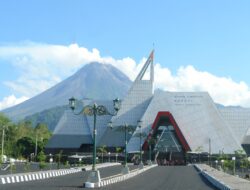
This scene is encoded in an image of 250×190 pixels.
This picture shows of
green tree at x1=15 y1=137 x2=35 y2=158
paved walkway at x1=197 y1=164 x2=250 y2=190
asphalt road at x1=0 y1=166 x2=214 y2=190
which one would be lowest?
asphalt road at x1=0 y1=166 x2=214 y2=190

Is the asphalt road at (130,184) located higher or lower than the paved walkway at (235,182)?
A: lower

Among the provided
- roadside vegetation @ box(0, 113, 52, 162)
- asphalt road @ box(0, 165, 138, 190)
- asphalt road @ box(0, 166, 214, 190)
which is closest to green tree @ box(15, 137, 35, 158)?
roadside vegetation @ box(0, 113, 52, 162)

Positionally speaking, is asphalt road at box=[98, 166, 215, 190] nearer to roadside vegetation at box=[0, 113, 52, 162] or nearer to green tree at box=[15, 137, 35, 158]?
roadside vegetation at box=[0, 113, 52, 162]

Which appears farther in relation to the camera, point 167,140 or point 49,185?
point 167,140

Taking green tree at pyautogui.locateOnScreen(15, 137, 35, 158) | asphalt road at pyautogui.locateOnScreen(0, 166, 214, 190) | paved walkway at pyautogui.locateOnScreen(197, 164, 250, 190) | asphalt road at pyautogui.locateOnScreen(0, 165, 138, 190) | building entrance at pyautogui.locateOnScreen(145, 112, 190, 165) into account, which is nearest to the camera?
asphalt road at pyautogui.locateOnScreen(0, 165, 138, 190)

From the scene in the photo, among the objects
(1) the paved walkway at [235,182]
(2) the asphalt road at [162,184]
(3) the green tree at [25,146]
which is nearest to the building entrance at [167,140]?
(3) the green tree at [25,146]

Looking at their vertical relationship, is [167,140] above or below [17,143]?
above

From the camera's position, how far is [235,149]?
12938 cm

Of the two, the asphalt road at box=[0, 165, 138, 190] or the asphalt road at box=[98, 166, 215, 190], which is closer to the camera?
the asphalt road at box=[0, 165, 138, 190]

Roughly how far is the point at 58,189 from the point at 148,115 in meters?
111

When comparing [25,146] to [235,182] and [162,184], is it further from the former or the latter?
[162,184]

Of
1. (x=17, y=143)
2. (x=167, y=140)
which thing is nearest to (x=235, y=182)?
(x=167, y=140)

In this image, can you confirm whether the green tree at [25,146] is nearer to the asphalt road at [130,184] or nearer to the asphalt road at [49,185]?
the asphalt road at [130,184]

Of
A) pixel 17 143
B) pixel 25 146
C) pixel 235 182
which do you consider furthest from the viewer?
pixel 17 143
